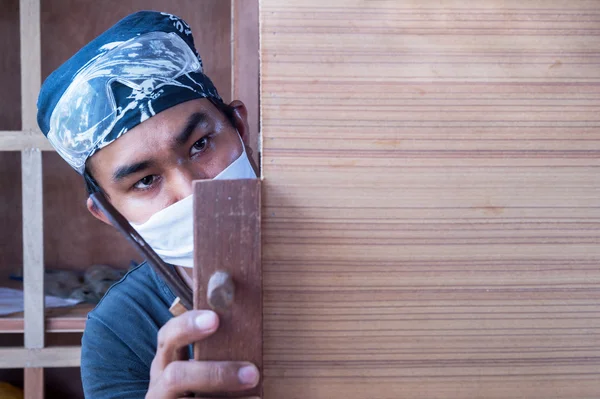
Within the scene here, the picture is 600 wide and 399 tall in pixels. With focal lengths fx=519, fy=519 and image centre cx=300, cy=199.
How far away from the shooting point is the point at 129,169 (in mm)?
Answer: 948

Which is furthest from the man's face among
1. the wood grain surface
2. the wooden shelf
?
the wooden shelf

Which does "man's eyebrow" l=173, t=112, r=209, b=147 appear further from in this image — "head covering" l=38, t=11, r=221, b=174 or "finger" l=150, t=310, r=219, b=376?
"finger" l=150, t=310, r=219, b=376

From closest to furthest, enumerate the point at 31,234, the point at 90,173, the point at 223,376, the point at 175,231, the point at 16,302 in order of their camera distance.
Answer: the point at 223,376, the point at 175,231, the point at 90,173, the point at 31,234, the point at 16,302

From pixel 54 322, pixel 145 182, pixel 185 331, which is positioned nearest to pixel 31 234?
pixel 54 322

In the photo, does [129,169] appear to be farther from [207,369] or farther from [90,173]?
[207,369]

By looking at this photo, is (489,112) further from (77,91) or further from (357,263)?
(77,91)

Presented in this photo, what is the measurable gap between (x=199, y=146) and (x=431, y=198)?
2.13 feet

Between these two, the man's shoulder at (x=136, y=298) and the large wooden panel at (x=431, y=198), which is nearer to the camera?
the large wooden panel at (x=431, y=198)

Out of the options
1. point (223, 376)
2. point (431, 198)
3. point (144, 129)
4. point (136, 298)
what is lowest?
point (136, 298)

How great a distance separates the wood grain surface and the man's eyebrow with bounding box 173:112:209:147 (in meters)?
0.59

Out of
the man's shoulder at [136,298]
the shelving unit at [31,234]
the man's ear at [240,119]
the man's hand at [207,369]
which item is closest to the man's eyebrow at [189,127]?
the man's ear at [240,119]

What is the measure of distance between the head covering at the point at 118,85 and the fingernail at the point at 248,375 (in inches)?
26.6

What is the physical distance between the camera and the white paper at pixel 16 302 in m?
1.58

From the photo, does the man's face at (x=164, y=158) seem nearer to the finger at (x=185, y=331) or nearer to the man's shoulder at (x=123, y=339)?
the man's shoulder at (x=123, y=339)
